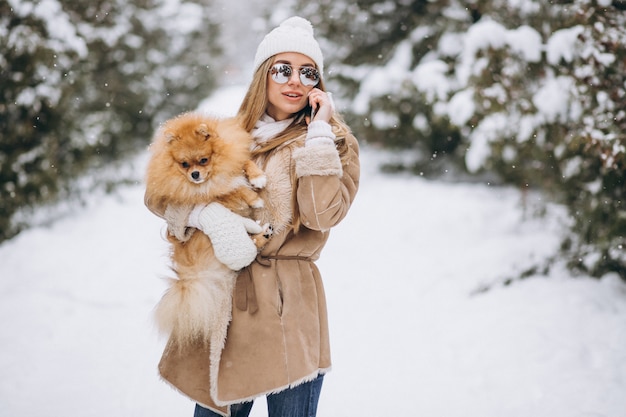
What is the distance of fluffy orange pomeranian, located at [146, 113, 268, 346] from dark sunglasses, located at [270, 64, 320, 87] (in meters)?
0.29

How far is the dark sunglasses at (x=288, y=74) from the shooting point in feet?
7.13

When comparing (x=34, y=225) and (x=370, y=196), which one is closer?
(x=34, y=225)

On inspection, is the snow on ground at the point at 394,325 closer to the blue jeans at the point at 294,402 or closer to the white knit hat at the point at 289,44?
the blue jeans at the point at 294,402

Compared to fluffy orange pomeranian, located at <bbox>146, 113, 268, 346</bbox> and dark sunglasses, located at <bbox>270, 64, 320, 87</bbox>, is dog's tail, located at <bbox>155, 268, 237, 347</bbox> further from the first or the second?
dark sunglasses, located at <bbox>270, 64, 320, 87</bbox>

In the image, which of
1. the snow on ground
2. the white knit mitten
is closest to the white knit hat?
the white knit mitten

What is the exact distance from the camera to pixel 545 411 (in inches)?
133

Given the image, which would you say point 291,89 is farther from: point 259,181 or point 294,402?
point 294,402

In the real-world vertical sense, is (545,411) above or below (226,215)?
below

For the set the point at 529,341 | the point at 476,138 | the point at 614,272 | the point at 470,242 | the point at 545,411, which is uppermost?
the point at 476,138

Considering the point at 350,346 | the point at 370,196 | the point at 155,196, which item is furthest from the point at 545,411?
the point at 370,196

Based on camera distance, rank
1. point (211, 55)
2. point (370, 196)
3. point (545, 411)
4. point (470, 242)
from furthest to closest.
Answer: point (211, 55) < point (370, 196) < point (470, 242) < point (545, 411)

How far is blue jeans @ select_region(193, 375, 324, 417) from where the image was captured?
1.98 meters

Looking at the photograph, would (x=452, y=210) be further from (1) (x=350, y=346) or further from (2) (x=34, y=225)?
(2) (x=34, y=225)

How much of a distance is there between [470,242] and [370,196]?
269cm
